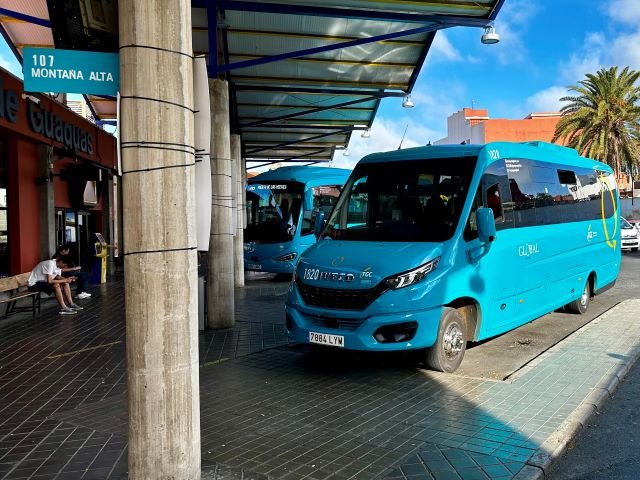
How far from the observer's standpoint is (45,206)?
1341 cm

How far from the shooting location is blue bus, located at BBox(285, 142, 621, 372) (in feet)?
20.4

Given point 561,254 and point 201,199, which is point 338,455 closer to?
point 201,199

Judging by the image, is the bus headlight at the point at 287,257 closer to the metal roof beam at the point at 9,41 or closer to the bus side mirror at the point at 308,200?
the bus side mirror at the point at 308,200

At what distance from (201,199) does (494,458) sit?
116 inches

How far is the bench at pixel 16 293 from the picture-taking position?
10.8 m

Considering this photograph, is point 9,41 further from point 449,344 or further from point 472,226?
point 449,344

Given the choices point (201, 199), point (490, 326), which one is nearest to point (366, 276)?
point (490, 326)

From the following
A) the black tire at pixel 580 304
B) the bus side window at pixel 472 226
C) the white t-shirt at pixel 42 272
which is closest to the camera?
the bus side window at pixel 472 226

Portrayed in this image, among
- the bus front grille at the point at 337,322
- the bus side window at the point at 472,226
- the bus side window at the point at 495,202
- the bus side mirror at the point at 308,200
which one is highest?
the bus side mirror at the point at 308,200

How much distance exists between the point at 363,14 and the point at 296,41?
2706 millimetres

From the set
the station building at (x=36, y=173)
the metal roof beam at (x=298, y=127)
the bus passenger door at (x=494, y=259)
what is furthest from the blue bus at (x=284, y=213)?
the bus passenger door at (x=494, y=259)

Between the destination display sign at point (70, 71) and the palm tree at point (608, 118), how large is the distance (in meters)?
35.0

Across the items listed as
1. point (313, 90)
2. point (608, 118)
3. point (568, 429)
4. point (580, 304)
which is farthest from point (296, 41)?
point (608, 118)

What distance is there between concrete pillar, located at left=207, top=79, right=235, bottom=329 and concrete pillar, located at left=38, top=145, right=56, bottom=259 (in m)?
5.77
